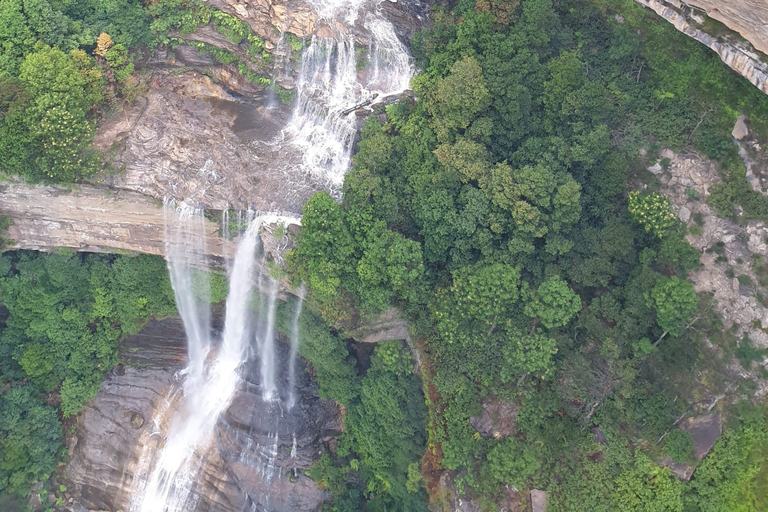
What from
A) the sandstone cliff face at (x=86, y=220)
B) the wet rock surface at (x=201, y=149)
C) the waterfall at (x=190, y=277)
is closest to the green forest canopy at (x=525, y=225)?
the wet rock surface at (x=201, y=149)

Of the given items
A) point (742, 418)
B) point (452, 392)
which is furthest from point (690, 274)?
point (452, 392)

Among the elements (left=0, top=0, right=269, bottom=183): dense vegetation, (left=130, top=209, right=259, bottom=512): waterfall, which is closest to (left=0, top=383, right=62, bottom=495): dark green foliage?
(left=130, top=209, right=259, bottom=512): waterfall

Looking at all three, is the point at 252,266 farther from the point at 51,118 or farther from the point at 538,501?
the point at 538,501

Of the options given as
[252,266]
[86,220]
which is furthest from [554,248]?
[86,220]

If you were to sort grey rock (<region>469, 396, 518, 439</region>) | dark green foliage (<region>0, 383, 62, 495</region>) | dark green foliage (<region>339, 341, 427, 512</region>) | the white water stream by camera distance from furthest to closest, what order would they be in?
dark green foliage (<region>0, 383, 62, 495</region>) < the white water stream < dark green foliage (<region>339, 341, 427, 512</region>) < grey rock (<region>469, 396, 518, 439</region>)

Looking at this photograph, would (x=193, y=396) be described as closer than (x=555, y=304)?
No

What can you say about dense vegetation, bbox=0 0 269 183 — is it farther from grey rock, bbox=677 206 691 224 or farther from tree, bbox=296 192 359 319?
grey rock, bbox=677 206 691 224

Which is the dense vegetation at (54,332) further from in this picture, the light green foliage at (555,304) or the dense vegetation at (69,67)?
the light green foliage at (555,304)
